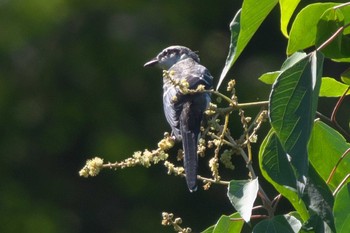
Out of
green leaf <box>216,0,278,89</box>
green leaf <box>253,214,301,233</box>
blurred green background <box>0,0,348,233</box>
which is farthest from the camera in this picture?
blurred green background <box>0,0,348,233</box>

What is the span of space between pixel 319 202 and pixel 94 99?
8.04m

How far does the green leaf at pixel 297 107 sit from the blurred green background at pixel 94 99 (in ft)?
23.5

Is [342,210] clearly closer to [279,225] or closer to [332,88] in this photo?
[279,225]

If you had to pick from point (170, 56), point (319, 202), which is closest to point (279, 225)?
point (319, 202)

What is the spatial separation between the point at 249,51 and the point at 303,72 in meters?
8.32

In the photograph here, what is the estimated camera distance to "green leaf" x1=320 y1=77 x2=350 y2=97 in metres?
2.57

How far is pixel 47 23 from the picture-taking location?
9734 millimetres

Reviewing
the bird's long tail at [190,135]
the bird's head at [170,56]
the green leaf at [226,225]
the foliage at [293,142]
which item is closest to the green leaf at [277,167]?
the foliage at [293,142]

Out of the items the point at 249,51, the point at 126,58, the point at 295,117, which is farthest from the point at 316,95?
the point at 249,51

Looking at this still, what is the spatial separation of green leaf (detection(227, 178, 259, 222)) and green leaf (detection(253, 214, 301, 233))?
2.3 inches

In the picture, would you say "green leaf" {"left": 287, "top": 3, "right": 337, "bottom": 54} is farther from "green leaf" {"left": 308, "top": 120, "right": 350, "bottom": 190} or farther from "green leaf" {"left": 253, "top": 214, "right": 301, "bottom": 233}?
"green leaf" {"left": 253, "top": 214, "right": 301, "bottom": 233}

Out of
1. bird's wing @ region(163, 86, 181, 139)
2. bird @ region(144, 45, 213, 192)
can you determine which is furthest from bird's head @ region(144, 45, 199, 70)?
bird's wing @ region(163, 86, 181, 139)

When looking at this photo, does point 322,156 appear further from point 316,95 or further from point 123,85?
point 123,85

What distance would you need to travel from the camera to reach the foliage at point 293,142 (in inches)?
84.0
